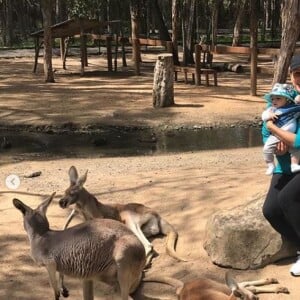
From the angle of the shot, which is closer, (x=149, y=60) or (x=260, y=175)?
(x=260, y=175)

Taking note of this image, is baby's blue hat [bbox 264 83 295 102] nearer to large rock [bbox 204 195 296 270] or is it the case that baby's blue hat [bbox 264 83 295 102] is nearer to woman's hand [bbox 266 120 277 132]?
woman's hand [bbox 266 120 277 132]

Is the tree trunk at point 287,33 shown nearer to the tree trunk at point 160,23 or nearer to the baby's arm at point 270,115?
the baby's arm at point 270,115

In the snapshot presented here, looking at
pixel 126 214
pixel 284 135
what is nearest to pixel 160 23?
pixel 126 214

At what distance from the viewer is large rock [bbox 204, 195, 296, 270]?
401cm

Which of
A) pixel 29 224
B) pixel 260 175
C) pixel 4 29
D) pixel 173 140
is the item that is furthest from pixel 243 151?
pixel 4 29

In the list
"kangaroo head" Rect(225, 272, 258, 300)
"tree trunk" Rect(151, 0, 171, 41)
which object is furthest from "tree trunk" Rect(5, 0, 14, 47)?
"kangaroo head" Rect(225, 272, 258, 300)

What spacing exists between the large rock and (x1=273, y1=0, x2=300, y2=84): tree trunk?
6.94 m

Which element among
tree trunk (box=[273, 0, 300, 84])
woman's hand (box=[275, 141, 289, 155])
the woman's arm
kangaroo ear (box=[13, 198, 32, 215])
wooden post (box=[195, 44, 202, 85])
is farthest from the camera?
wooden post (box=[195, 44, 202, 85])

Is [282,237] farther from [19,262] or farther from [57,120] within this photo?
[57,120]

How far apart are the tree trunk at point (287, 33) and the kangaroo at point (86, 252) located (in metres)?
7.99

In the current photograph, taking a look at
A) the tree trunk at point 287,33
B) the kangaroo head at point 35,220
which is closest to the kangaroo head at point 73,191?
the kangaroo head at point 35,220

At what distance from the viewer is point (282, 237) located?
3.96 meters

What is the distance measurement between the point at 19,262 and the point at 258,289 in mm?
1808

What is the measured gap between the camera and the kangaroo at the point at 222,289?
3002 millimetres
